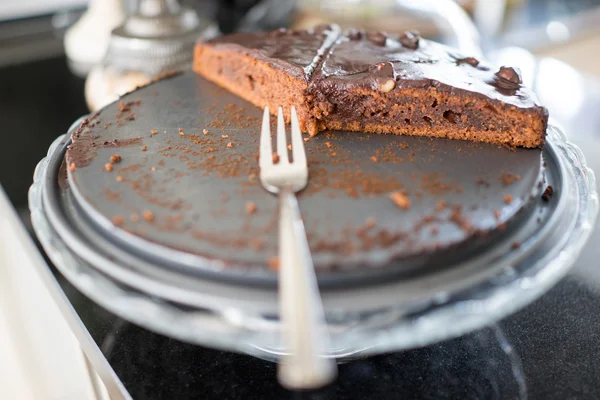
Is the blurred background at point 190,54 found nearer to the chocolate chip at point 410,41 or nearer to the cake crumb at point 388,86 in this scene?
the chocolate chip at point 410,41

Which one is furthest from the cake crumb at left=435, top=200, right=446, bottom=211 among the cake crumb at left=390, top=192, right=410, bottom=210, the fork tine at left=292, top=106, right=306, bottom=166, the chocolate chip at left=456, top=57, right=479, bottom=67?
the chocolate chip at left=456, top=57, right=479, bottom=67

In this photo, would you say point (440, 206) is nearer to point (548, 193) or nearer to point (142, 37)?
point (548, 193)

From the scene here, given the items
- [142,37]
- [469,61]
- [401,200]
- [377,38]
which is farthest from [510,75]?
[142,37]

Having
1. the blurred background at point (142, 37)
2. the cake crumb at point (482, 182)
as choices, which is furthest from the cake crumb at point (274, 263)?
the blurred background at point (142, 37)

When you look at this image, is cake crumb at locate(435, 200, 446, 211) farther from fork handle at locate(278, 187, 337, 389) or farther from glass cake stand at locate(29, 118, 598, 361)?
fork handle at locate(278, 187, 337, 389)

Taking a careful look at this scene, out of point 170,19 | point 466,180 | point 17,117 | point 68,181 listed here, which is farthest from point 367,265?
point 17,117
